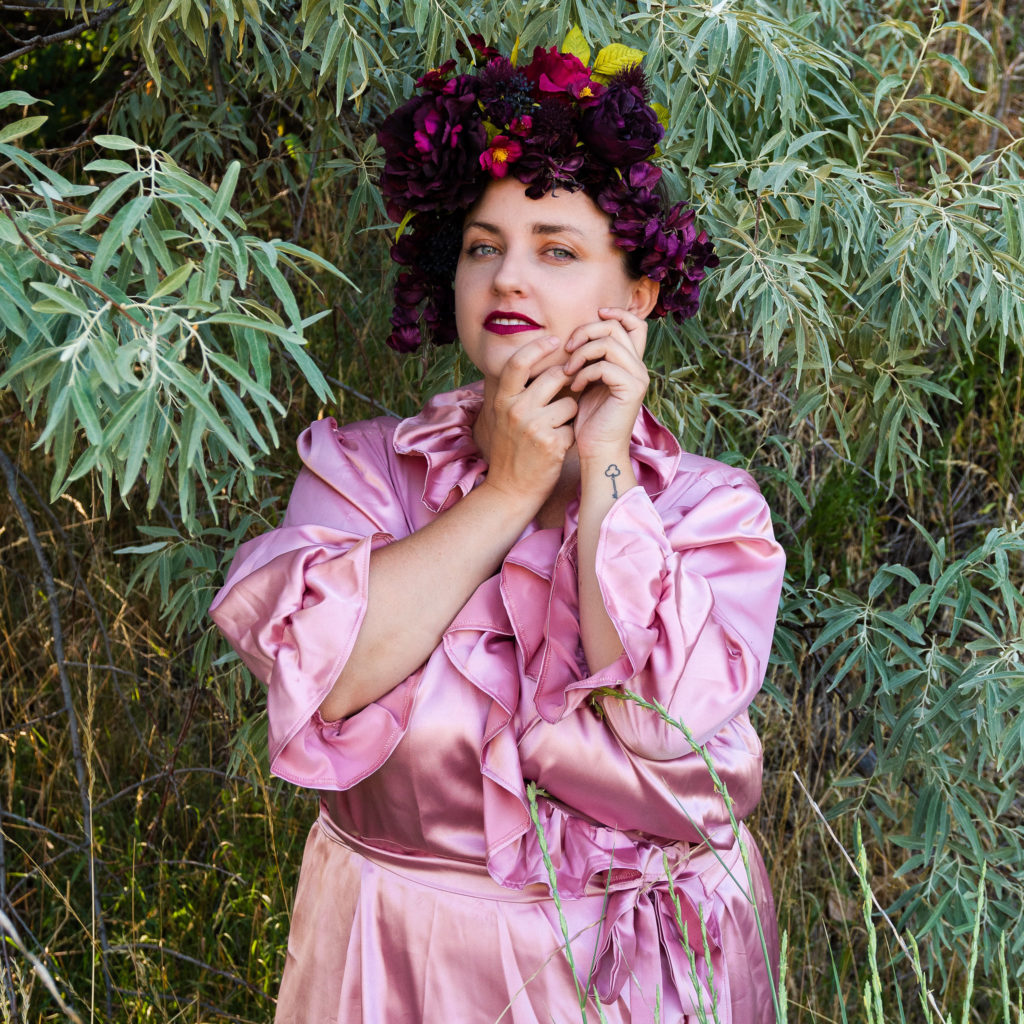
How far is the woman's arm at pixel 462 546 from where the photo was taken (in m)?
1.46

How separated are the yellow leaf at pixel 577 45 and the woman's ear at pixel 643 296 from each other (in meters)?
0.34

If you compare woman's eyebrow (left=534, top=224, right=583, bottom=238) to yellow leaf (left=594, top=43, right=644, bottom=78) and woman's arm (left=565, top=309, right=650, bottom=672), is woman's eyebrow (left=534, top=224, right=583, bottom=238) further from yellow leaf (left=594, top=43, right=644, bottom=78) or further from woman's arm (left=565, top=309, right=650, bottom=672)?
yellow leaf (left=594, top=43, right=644, bottom=78)

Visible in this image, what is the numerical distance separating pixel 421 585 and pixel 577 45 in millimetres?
843

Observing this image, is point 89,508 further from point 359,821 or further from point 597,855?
point 597,855

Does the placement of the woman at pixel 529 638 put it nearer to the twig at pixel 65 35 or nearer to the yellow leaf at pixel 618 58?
the yellow leaf at pixel 618 58

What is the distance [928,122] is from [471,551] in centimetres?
302

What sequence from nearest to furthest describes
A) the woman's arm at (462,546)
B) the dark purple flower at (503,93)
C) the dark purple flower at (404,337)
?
1. the woman's arm at (462,546)
2. the dark purple flower at (503,93)
3. the dark purple flower at (404,337)

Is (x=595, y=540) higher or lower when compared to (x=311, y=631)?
higher

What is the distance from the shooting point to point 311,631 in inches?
55.9

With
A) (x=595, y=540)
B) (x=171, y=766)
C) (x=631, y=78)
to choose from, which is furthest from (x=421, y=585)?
(x=171, y=766)

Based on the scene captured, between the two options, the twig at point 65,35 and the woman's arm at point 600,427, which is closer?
the woman's arm at point 600,427

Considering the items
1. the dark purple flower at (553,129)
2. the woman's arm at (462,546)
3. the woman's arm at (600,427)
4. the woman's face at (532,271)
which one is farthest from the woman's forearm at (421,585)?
the dark purple flower at (553,129)

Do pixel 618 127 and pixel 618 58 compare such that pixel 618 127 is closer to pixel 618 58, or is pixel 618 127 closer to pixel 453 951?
pixel 618 58

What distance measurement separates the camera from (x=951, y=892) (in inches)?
85.4
